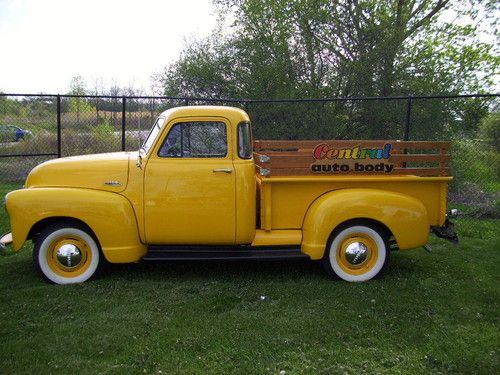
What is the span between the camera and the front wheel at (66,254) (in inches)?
185

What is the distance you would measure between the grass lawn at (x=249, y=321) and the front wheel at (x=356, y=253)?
148 millimetres

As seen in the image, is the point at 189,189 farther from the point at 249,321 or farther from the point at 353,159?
the point at 353,159

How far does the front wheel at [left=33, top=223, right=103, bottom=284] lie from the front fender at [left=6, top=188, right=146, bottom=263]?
150 millimetres

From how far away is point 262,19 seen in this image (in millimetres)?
11852

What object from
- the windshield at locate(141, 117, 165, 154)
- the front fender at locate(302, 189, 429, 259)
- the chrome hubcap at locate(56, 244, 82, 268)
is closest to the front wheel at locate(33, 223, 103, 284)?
the chrome hubcap at locate(56, 244, 82, 268)

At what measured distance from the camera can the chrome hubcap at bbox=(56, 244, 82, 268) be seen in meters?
4.73

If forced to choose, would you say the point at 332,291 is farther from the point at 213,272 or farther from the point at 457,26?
the point at 457,26

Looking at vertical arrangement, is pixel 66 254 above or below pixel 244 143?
below

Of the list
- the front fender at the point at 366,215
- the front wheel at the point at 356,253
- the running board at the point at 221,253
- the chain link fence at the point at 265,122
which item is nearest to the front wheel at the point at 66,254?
Answer: the running board at the point at 221,253

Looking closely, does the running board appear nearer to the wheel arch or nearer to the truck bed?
the truck bed

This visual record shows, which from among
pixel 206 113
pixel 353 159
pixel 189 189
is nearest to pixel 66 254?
pixel 189 189

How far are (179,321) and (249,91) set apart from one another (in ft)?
27.3

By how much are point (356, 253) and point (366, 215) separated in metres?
0.44

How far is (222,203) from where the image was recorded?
15.5 feet
